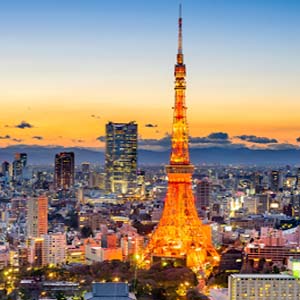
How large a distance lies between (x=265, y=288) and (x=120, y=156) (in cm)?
2864

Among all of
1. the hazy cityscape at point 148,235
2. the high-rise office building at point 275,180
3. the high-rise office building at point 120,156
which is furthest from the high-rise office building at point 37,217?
the high-rise office building at point 275,180

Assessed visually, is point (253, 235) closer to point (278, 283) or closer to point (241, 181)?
point (278, 283)

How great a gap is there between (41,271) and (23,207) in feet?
44.9

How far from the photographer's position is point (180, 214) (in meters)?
18.9

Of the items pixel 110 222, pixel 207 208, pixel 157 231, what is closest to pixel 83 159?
pixel 207 208

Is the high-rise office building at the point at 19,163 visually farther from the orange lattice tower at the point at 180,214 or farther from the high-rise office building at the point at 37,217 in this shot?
the orange lattice tower at the point at 180,214

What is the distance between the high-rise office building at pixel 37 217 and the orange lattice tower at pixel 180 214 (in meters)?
5.74

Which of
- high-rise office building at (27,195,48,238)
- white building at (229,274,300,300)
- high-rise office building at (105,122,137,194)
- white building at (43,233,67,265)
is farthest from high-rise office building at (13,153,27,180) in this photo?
white building at (229,274,300,300)

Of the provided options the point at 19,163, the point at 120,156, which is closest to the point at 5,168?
the point at 19,163

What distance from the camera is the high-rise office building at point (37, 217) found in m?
24.4

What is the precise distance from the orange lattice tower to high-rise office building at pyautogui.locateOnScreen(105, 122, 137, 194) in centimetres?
2196

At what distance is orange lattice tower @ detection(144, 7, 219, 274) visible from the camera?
1841cm

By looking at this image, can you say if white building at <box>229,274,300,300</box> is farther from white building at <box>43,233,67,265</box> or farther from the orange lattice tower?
white building at <box>43,233,67,265</box>

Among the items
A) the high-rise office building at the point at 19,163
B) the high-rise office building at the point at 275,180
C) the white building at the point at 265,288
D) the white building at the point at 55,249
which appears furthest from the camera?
the high-rise office building at the point at 19,163
